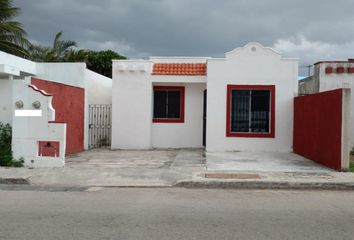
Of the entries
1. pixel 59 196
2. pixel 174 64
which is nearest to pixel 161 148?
pixel 174 64

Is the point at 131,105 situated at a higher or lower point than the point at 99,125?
higher

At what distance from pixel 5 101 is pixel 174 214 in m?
9.14

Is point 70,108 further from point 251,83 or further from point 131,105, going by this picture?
point 251,83

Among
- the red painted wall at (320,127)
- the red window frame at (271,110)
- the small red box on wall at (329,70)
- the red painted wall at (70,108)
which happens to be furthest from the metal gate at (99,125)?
the small red box on wall at (329,70)

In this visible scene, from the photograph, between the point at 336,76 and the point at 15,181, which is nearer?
the point at 15,181

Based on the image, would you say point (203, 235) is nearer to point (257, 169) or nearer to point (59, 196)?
point (59, 196)

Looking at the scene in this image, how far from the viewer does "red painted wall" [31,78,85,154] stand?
1608 cm

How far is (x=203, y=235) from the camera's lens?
6.30 meters

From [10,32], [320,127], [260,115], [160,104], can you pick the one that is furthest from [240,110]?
[10,32]

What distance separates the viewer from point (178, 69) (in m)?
19.5

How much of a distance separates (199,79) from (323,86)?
5.51 m

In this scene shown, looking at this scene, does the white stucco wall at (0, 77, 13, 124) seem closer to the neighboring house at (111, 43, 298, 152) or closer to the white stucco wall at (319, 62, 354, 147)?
the neighboring house at (111, 43, 298, 152)

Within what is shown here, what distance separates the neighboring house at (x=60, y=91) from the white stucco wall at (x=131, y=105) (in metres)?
1.32

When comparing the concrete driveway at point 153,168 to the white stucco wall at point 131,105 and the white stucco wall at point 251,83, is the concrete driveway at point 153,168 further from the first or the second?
the white stucco wall at point 131,105
